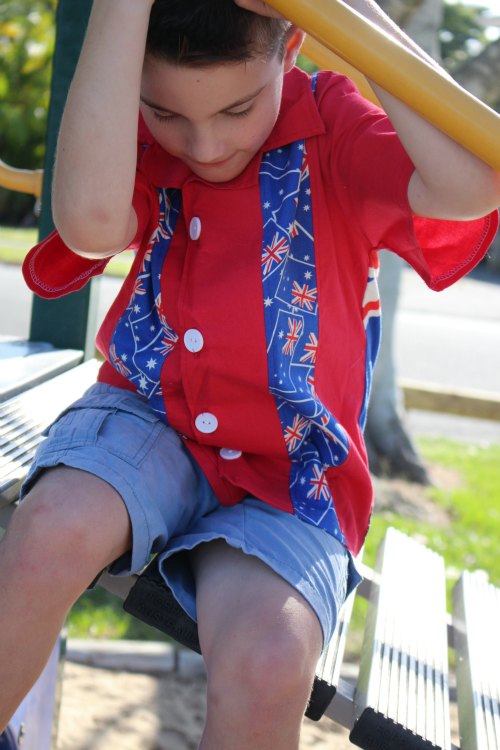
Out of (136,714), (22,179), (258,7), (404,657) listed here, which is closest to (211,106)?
(258,7)

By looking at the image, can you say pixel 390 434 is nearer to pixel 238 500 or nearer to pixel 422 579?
pixel 422 579

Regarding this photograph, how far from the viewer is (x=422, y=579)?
2.11 m

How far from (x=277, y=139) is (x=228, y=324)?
30 centimetres

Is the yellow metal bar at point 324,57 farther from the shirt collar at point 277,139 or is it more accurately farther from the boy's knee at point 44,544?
the boy's knee at point 44,544

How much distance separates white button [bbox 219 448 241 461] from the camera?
1589 millimetres

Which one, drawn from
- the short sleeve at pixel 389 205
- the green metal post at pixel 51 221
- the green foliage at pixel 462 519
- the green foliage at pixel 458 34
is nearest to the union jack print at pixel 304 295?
the short sleeve at pixel 389 205

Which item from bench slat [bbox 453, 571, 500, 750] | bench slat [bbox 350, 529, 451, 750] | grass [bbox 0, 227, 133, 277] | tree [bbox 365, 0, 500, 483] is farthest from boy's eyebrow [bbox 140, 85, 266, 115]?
A: grass [bbox 0, 227, 133, 277]

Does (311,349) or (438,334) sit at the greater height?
(311,349)

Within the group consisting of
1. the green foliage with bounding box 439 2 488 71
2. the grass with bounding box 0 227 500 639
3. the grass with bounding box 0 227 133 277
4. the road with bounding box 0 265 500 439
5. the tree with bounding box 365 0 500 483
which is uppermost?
the green foliage with bounding box 439 2 488 71

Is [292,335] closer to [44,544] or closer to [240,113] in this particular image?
[240,113]

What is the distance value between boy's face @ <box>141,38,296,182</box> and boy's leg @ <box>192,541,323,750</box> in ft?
1.97

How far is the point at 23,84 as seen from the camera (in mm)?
18922

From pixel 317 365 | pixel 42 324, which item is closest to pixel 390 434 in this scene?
pixel 42 324

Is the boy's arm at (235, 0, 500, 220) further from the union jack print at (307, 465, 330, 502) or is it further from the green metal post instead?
the green metal post
